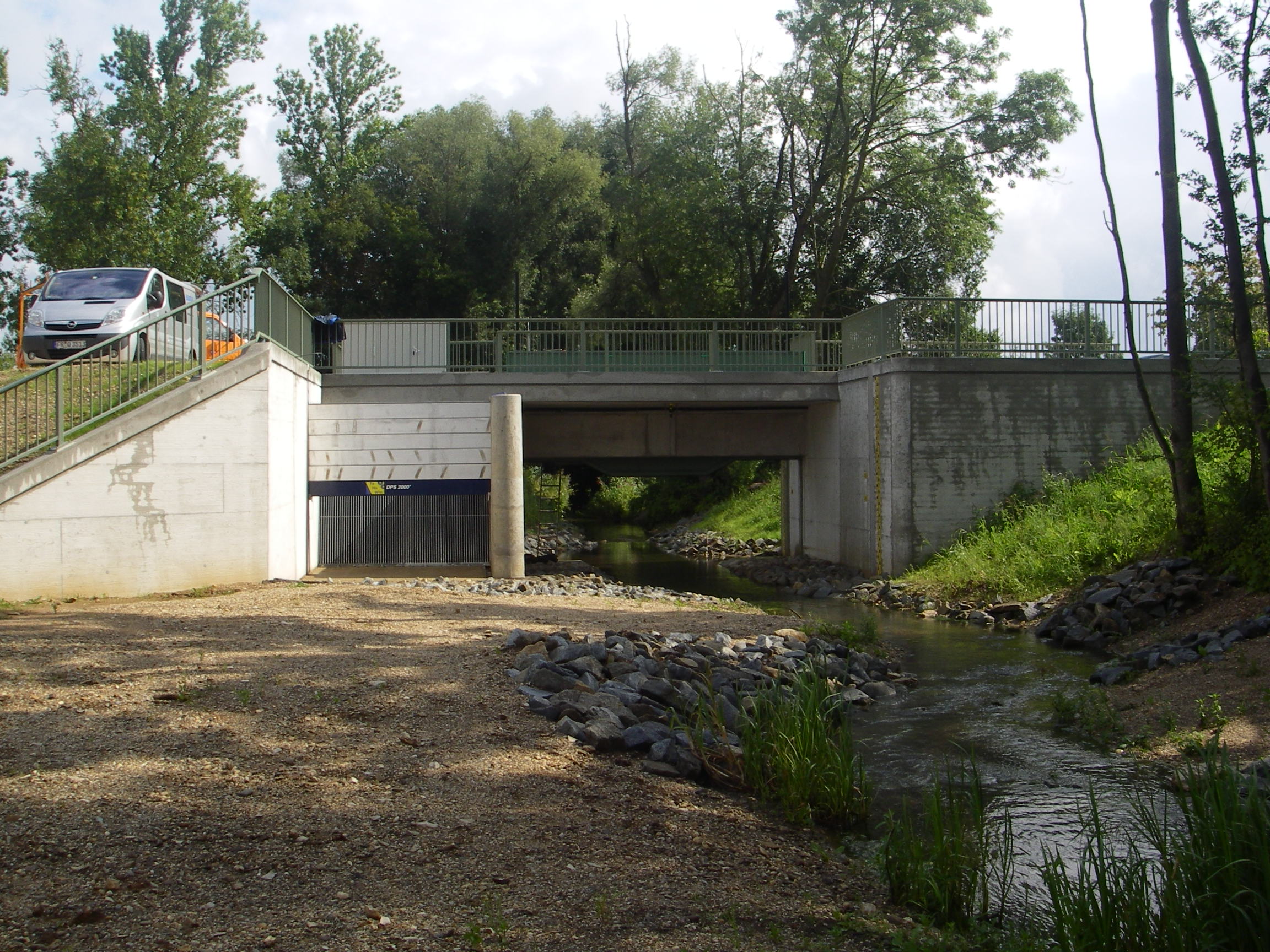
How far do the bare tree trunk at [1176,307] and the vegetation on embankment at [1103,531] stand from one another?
0.91ft

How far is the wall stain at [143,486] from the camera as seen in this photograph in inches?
553

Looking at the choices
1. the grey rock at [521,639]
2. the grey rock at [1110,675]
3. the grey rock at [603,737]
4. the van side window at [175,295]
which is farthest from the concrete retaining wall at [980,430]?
the van side window at [175,295]

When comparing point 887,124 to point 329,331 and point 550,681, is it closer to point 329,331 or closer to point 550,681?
point 329,331

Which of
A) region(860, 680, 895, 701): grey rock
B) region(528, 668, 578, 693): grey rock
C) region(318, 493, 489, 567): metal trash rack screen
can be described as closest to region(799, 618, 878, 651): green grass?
region(860, 680, 895, 701): grey rock

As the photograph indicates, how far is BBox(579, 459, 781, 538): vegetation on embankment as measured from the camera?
36.1m

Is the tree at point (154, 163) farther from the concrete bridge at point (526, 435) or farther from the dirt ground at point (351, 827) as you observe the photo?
the dirt ground at point (351, 827)

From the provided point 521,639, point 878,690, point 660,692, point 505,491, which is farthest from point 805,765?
point 505,491

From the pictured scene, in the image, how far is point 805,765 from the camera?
688cm

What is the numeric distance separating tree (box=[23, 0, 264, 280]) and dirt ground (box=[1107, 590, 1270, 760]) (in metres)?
31.7

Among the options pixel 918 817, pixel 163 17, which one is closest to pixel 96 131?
pixel 163 17

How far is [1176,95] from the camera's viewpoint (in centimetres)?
1441

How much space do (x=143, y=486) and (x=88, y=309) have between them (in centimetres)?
681

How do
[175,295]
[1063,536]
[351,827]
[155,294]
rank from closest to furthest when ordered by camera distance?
[351,827] → [1063,536] → [155,294] → [175,295]

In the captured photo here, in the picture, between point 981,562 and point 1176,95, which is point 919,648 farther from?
point 1176,95
